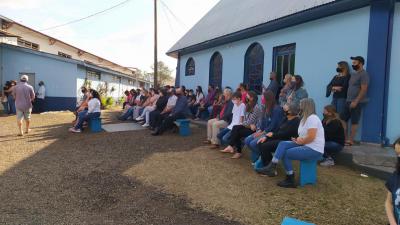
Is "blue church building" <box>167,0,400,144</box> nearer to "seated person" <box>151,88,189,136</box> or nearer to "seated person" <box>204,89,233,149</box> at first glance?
"seated person" <box>204,89,233,149</box>

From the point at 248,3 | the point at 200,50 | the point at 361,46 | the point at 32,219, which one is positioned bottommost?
the point at 32,219

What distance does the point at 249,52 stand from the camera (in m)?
11.7

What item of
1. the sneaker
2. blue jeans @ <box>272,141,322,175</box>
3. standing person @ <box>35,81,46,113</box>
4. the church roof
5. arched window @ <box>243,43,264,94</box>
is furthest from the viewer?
standing person @ <box>35,81,46,113</box>

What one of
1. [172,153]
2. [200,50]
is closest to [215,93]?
[200,50]

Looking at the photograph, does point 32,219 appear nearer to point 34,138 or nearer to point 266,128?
point 266,128

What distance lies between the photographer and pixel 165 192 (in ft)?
16.5

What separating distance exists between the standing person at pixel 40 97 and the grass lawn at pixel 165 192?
11.0 meters

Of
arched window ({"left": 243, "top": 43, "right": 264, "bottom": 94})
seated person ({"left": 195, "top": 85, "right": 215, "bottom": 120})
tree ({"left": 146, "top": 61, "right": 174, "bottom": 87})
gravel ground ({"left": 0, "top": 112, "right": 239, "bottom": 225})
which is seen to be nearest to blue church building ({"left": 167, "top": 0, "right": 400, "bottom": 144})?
arched window ({"left": 243, "top": 43, "right": 264, "bottom": 94})

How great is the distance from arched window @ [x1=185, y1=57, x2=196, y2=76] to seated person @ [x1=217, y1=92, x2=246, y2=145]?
28.4 feet

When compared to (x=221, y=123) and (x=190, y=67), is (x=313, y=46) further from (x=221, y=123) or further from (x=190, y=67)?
(x=190, y=67)

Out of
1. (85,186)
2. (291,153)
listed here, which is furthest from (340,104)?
(85,186)

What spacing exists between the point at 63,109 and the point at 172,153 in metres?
13.3

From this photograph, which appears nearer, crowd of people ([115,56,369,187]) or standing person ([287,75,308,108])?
crowd of people ([115,56,369,187])

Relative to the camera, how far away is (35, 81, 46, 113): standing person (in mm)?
17683
